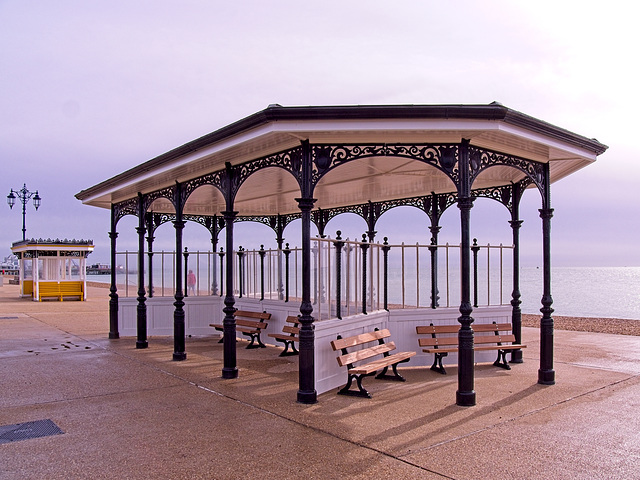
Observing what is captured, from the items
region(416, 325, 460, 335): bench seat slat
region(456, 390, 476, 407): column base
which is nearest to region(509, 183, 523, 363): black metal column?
region(416, 325, 460, 335): bench seat slat

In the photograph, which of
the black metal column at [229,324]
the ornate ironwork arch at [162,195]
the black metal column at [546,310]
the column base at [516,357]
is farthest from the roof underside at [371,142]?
the column base at [516,357]

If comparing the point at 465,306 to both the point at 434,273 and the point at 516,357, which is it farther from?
the point at 516,357

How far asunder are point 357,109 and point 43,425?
5.29 metres

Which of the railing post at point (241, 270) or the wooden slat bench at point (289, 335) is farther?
the railing post at point (241, 270)

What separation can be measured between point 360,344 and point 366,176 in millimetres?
3522

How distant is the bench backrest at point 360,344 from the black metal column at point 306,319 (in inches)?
17.3

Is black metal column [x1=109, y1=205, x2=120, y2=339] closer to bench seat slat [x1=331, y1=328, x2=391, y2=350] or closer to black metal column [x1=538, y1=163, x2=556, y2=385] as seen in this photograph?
bench seat slat [x1=331, y1=328, x2=391, y2=350]

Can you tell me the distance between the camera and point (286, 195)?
13195 millimetres

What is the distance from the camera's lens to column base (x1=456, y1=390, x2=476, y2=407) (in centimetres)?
681

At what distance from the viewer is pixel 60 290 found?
27.0m

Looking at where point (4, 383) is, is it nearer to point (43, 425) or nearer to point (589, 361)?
point (43, 425)

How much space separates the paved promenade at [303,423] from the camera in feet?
15.6

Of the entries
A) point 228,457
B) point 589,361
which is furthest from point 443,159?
point 589,361

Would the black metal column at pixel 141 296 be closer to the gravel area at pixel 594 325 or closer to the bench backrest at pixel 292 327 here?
the bench backrest at pixel 292 327
